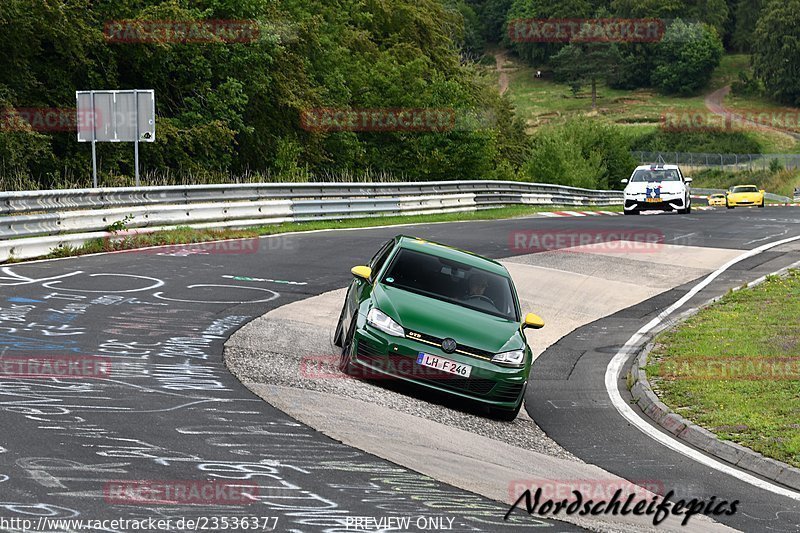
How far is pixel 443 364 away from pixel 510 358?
2.34 ft

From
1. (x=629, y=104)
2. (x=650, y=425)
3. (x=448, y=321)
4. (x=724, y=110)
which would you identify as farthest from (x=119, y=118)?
(x=629, y=104)

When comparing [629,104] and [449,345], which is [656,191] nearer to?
[449,345]

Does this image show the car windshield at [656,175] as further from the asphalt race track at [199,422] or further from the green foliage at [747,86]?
the green foliage at [747,86]

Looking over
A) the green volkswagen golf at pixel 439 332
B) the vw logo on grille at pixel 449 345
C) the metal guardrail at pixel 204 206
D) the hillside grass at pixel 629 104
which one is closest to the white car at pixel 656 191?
the metal guardrail at pixel 204 206

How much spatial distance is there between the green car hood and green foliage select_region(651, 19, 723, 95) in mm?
162382

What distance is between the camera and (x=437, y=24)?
81.8 m

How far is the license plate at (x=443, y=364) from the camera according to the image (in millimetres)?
10484

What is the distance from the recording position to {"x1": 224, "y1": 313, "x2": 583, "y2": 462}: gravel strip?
10039 mm

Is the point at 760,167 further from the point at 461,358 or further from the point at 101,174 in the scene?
the point at 461,358

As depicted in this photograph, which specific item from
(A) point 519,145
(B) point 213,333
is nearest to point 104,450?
(B) point 213,333

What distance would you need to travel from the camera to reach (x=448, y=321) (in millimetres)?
10891

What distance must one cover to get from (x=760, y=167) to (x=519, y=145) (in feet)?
72.6

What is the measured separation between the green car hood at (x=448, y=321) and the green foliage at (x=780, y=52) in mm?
149333

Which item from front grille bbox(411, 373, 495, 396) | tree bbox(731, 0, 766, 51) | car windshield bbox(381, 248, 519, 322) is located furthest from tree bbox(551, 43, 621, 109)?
front grille bbox(411, 373, 495, 396)
